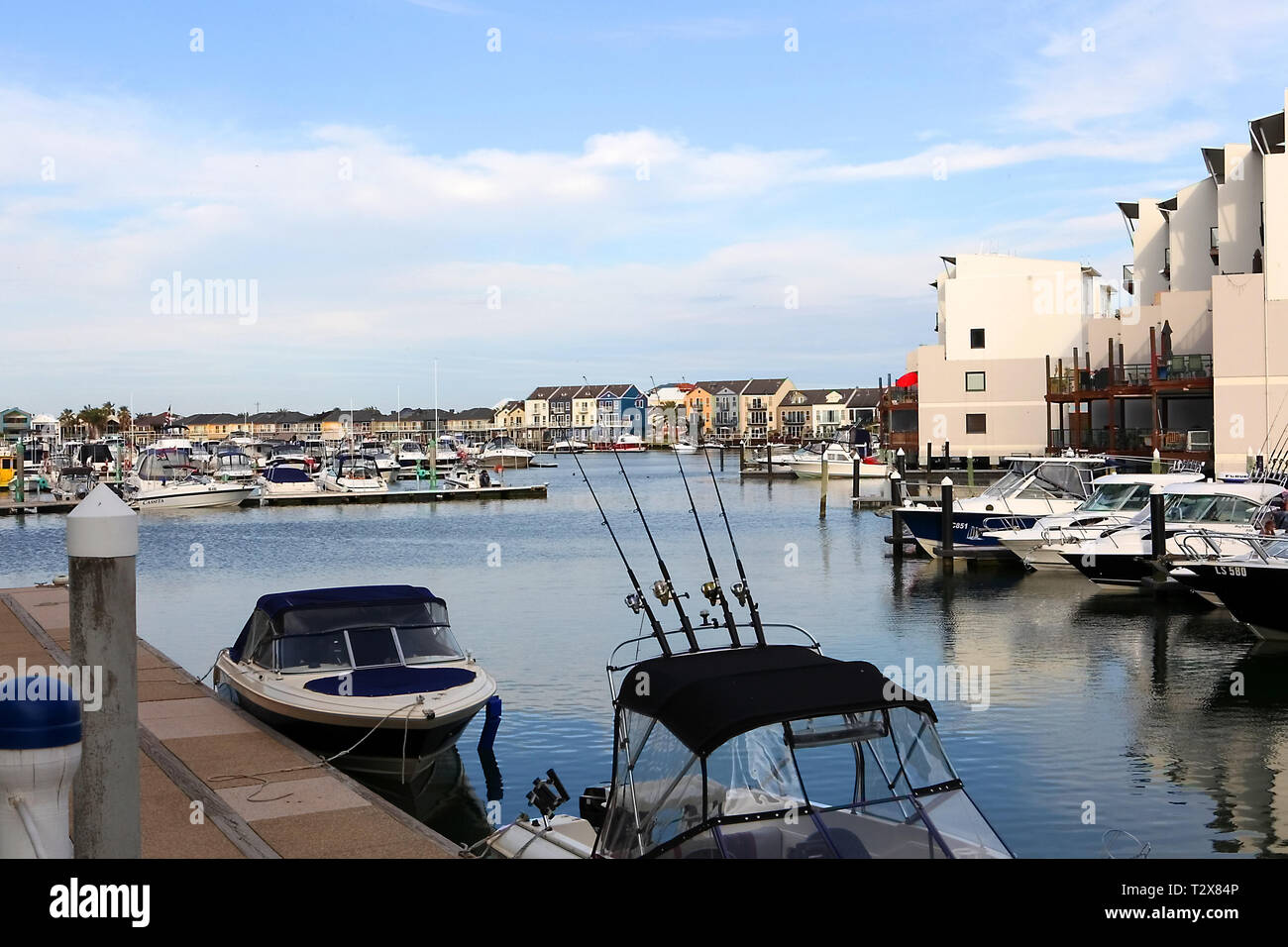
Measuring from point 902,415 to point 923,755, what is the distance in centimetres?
9211

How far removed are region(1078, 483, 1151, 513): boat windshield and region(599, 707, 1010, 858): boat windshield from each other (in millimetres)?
28191

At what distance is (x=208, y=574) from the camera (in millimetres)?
39219

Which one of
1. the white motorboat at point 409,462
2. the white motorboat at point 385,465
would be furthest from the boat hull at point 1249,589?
the white motorboat at point 409,462

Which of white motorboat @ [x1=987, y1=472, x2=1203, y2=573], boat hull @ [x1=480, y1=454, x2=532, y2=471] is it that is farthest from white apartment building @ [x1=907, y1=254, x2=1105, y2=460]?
boat hull @ [x1=480, y1=454, x2=532, y2=471]

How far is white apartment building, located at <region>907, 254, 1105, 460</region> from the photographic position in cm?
7906

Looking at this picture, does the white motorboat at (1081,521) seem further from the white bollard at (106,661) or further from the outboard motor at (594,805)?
the white bollard at (106,661)

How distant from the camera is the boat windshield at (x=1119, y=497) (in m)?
34.0

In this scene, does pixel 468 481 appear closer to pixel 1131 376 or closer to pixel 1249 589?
pixel 1131 376

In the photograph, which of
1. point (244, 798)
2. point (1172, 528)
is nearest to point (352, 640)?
point (244, 798)

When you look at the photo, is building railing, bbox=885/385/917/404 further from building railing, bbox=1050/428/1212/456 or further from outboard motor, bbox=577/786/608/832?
→ outboard motor, bbox=577/786/608/832
